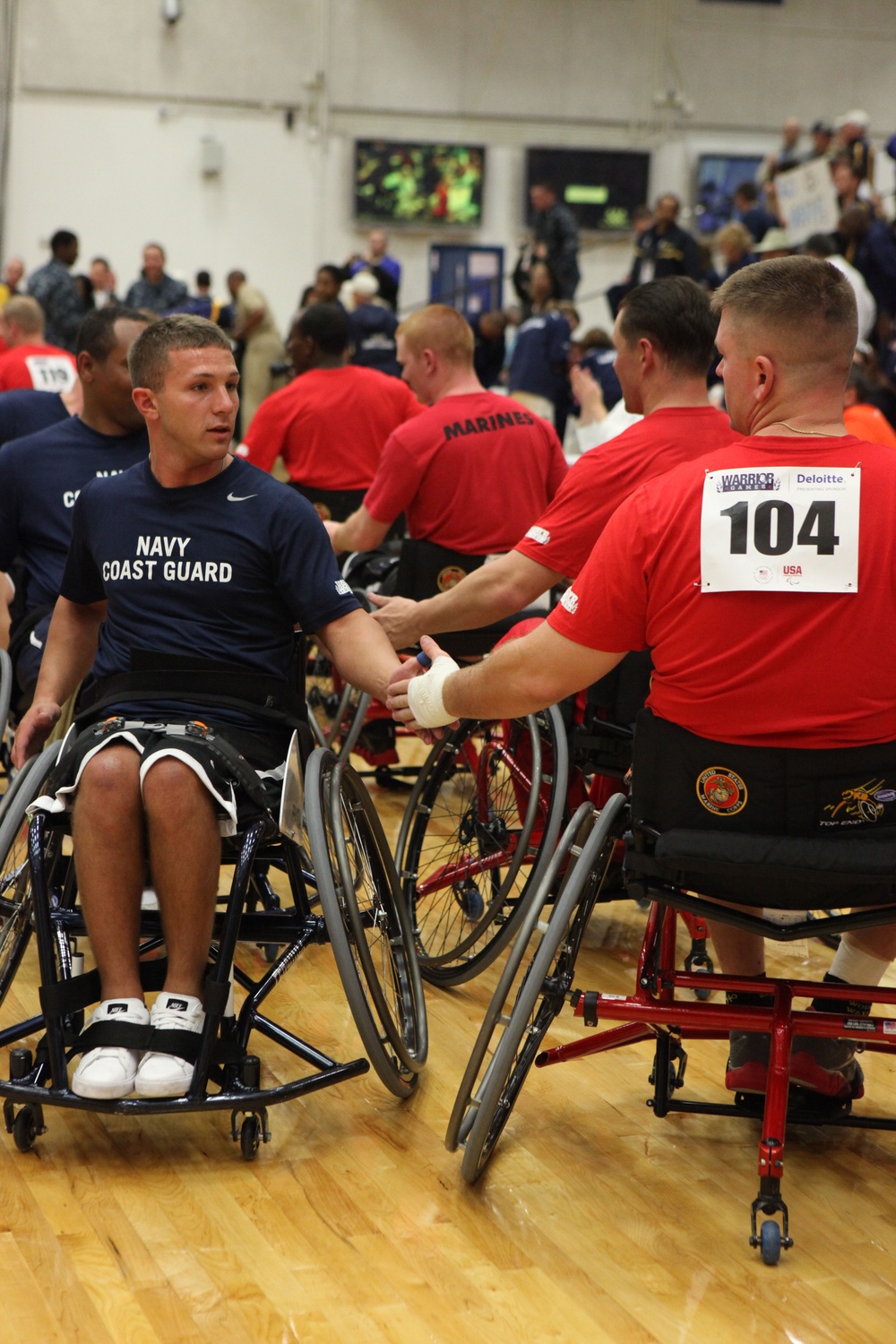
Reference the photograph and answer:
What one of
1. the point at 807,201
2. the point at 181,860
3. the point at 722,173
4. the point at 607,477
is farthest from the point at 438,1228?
the point at 722,173

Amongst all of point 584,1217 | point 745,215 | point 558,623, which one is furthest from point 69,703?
point 745,215

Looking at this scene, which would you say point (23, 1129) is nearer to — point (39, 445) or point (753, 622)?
point (753, 622)

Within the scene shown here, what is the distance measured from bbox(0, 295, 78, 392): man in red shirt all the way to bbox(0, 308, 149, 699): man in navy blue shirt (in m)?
2.04

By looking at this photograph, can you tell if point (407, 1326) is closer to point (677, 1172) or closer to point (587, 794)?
point (677, 1172)

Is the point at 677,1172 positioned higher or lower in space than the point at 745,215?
lower

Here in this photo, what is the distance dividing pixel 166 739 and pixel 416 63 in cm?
1460

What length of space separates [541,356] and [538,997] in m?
8.04

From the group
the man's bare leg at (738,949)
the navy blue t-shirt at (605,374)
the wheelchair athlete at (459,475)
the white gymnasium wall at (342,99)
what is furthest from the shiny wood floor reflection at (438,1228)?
the white gymnasium wall at (342,99)

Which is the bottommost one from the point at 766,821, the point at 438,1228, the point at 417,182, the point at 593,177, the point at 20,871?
the point at 438,1228

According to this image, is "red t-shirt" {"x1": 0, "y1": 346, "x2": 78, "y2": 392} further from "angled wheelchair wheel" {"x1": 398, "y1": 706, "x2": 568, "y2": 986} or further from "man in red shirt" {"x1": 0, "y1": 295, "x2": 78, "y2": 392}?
"angled wheelchair wheel" {"x1": 398, "y1": 706, "x2": 568, "y2": 986}

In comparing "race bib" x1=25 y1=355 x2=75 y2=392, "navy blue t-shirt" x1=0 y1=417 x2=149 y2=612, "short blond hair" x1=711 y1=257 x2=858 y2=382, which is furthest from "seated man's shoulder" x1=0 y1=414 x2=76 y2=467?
"race bib" x1=25 y1=355 x2=75 y2=392

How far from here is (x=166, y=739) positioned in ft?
7.91

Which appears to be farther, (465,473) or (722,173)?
(722,173)

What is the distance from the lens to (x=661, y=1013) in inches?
86.0
